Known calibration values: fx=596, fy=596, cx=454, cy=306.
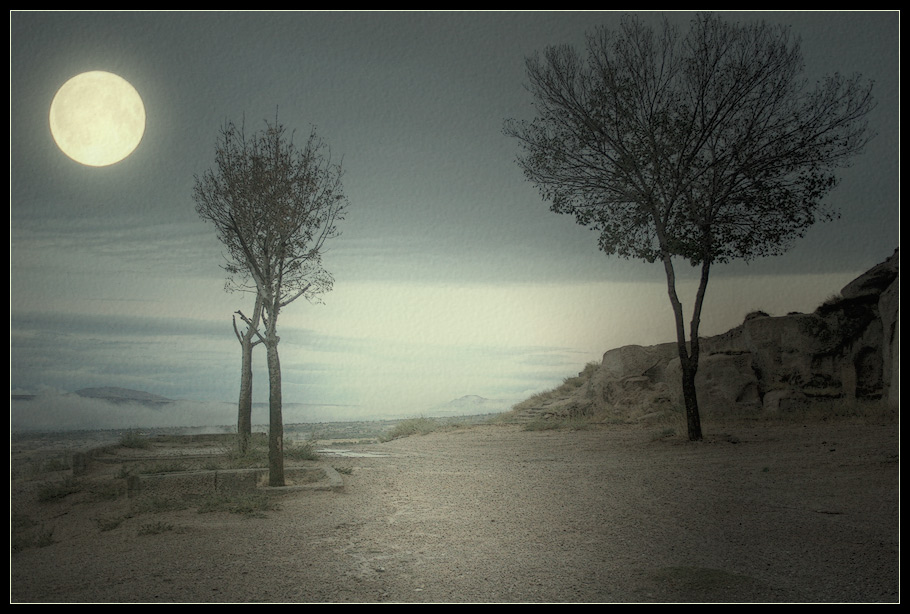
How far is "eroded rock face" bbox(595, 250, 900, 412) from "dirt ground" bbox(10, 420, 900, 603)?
23.9 feet

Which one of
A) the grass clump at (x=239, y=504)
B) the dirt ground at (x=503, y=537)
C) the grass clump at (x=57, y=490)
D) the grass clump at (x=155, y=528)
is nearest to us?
the dirt ground at (x=503, y=537)

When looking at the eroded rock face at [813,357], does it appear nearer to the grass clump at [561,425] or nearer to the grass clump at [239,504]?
the grass clump at [561,425]

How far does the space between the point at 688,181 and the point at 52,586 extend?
14240 mm

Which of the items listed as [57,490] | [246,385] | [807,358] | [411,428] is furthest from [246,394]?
[807,358]

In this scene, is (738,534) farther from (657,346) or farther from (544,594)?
(657,346)

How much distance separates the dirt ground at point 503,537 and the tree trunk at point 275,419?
0.49m

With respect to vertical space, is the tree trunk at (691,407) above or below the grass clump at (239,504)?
above

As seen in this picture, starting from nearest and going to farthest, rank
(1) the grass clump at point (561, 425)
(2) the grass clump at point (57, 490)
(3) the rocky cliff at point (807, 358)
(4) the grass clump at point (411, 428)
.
Result: (2) the grass clump at point (57, 490) → (3) the rocky cliff at point (807, 358) → (1) the grass clump at point (561, 425) → (4) the grass clump at point (411, 428)

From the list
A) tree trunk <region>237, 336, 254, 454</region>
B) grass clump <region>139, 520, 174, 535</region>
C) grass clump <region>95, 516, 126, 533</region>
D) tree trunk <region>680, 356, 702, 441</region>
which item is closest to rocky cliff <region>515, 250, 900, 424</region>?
tree trunk <region>680, 356, 702, 441</region>

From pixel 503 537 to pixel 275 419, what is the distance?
439 cm

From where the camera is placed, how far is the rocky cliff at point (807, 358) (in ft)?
56.9

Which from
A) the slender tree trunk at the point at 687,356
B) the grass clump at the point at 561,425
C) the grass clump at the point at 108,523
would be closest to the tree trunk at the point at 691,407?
the slender tree trunk at the point at 687,356

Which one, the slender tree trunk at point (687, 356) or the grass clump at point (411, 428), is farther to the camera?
the grass clump at point (411, 428)

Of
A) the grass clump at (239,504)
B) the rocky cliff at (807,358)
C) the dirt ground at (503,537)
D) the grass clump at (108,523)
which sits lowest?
the dirt ground at (503,537)
